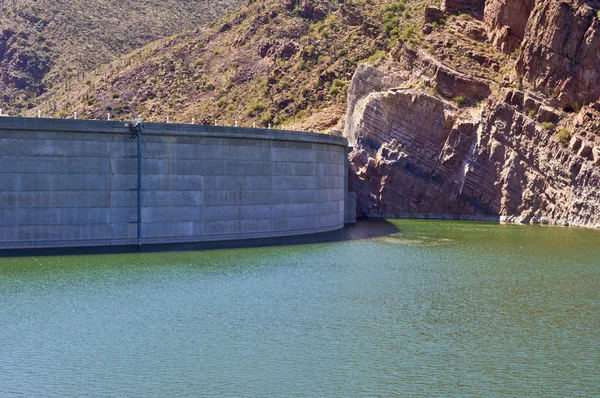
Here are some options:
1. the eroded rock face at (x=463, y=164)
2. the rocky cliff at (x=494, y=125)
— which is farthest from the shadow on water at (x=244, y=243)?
the rocky cliff at (x=494, y=125)

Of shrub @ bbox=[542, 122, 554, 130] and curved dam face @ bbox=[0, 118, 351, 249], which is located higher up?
shrub @ bbox=[542, 122, 554, 130]

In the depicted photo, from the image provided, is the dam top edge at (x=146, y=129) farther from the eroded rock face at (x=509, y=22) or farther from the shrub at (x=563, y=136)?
the eroded rock face at (x=509, y=22)

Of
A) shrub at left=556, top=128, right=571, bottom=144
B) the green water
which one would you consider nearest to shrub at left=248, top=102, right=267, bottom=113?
shrub at left=556, top=128, right=571, bottom=144

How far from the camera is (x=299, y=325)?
23.0m

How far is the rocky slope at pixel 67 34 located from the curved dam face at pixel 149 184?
2141 inches

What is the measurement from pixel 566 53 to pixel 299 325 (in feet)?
136

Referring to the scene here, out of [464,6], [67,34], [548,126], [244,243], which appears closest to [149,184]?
[244,243]

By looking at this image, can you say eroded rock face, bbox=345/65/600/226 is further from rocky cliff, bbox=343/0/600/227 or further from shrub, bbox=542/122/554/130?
shrub, bbox=542/122/554/130

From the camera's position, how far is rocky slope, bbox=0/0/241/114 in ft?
313

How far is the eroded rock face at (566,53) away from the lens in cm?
5725

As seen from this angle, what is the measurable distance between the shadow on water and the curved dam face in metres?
0.53

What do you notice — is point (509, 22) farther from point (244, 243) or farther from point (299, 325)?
point (299, 325)

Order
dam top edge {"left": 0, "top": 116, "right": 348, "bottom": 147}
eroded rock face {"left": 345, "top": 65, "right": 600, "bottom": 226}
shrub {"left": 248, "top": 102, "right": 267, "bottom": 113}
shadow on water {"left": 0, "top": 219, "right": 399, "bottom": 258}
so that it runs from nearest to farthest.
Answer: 1. shadow on water {"left": 0, "top": 219, "right": 399, "bottom": 258}
2. dam top edge {"left": 0, "top": 116, "right": 348, "bottom": 147}
3. eroded rock face {"left": 345, "top": 65, "right": 600, "bottom": 226}
4. shrub {"left": 248, "top": 102, "right": 267, "bottom": 113}

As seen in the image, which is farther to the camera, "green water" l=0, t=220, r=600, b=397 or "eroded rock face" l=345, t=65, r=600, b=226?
"eroded rock face" l=345, t=65, r=600, b=226
